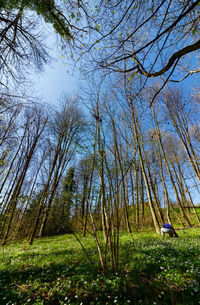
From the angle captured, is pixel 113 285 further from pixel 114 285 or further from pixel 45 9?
pixel 45 9

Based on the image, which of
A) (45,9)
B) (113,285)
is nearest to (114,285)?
(113,285)

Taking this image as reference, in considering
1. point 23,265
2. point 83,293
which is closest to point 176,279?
point 83,293

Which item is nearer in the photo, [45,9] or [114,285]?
[114,285]

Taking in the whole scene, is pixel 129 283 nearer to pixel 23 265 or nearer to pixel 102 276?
pixel 102 276

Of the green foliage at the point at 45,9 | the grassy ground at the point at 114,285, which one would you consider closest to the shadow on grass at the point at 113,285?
the grassy ground at the point at 114,285

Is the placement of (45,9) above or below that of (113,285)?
above

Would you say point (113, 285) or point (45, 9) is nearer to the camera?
point (113, 285)

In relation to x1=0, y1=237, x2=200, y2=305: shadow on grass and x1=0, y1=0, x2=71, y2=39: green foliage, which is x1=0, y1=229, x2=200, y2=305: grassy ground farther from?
x1=0, y1=0, x2=71, y2=39: green foliage

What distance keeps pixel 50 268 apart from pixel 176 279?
11.0 feet

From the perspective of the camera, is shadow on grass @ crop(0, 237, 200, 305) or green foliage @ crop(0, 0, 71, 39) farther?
green foliage @ crop(0, 0, 71, 39)

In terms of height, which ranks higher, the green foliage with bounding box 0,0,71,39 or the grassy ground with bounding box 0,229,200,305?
the green foliage with bounding box 0,0,71,39

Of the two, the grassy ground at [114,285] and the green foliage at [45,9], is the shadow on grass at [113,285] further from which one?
the green foliage at [45,9]

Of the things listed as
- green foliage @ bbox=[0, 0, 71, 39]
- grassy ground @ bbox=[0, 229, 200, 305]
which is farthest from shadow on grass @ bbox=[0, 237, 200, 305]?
green foliage @ bbox=[0, 0, 71, 39]

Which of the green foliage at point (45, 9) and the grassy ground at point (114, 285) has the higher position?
the green foliage at point (45, 9)
